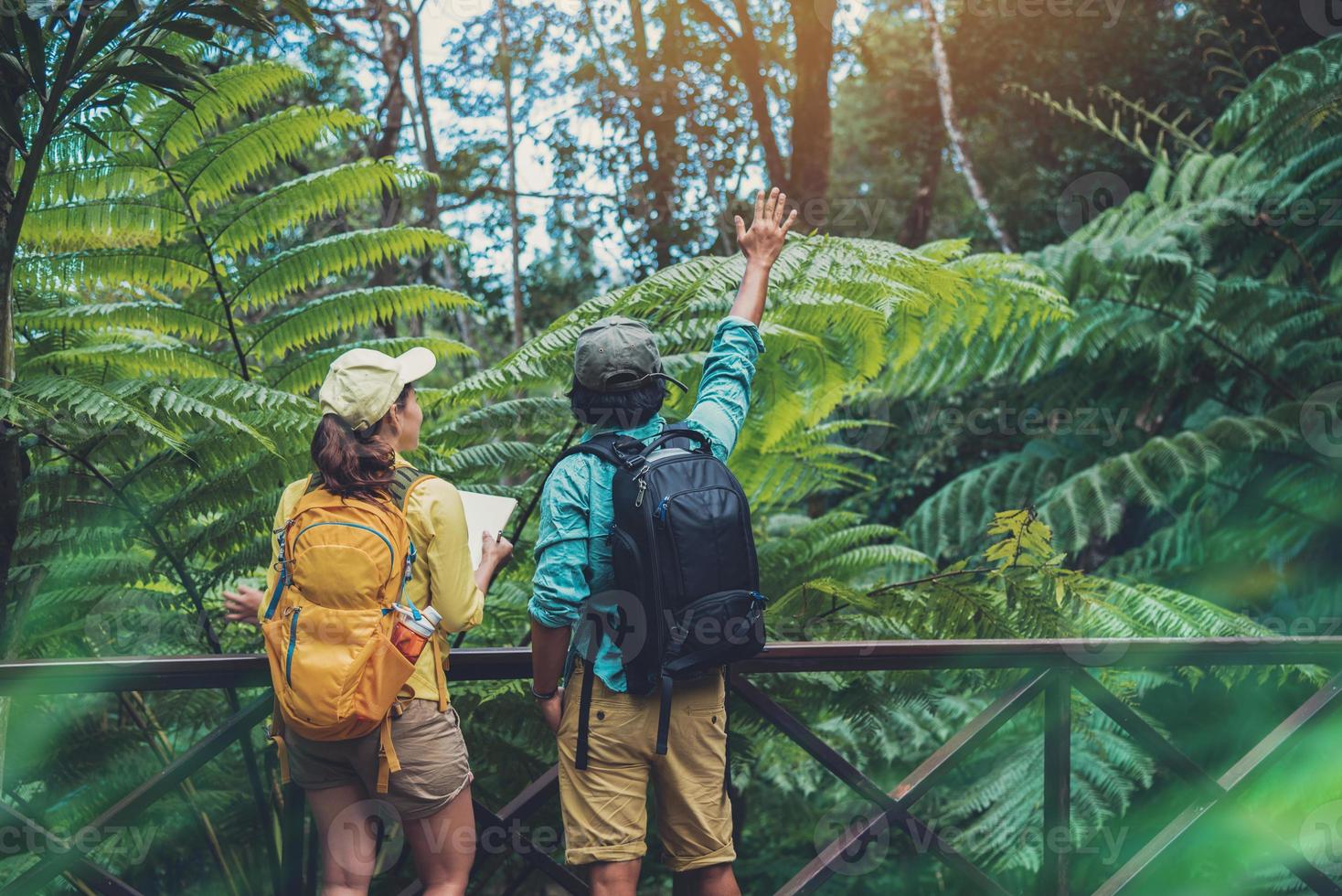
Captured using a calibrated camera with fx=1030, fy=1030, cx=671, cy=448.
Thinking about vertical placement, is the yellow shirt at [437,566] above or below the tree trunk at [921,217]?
below

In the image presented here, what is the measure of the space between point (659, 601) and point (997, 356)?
371 centimetres

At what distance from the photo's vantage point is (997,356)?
16.1 ft

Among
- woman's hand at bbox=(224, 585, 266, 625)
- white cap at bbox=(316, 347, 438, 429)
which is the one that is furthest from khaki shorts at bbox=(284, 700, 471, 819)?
white cap at bbox=(316, 347, 438, 429)

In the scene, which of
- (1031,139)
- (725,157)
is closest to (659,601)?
(725,157)

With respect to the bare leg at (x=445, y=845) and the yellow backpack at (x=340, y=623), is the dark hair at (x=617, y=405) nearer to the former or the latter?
the yellow backpack at (x=340, y=623)

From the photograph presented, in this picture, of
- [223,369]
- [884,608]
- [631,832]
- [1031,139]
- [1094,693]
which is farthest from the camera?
[1031,139]

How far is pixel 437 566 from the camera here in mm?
1705

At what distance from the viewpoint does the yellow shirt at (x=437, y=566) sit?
170cm

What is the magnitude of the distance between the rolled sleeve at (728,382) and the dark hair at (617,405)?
10 centimetres

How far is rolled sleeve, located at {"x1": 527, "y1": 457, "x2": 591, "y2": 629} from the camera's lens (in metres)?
1.68

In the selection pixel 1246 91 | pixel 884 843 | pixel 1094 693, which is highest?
pixel 1246 91

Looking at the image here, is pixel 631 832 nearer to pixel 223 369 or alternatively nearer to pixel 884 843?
pixel 884 843

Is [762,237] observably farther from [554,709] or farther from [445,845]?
[445,845]

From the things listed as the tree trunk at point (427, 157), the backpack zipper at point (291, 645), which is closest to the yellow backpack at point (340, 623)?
the backpack zipper at point (291, 645)
